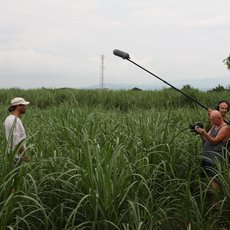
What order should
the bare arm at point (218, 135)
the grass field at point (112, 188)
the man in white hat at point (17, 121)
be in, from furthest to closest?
the man in white hat at point (17, 121) → the bare arm at point (218, 135) → the grass field at point (112, 188)

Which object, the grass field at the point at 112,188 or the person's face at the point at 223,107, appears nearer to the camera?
the grass field at the point at 112,188

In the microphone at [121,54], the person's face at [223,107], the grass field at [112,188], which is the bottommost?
the grass field at [112,188]

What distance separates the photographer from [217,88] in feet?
56.4

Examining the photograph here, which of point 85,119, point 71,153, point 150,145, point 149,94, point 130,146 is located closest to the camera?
point 71,153

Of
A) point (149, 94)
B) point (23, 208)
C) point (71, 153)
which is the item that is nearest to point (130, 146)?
point (71, 153)

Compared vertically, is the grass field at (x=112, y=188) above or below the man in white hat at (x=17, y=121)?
below

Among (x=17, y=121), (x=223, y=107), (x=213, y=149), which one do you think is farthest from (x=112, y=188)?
(x=223, y=107)

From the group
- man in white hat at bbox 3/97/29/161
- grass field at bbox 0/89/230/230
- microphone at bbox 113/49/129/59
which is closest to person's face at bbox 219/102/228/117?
grass field at bbox 0/89/230/230

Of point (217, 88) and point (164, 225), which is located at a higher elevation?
point (217, 88)

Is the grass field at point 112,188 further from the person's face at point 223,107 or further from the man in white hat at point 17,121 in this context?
the person's face at point 223,107

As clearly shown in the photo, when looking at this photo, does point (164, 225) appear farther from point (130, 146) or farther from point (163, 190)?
point (130, 146)

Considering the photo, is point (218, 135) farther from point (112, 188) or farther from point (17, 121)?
point (17, 121)

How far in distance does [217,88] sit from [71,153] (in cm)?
1452

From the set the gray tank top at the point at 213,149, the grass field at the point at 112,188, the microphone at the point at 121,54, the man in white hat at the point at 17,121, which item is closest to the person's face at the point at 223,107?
the gray tank top at the point at 213,149
